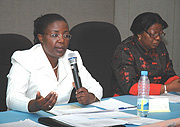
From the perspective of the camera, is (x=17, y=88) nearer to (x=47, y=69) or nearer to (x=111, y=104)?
(x=47, y=69)

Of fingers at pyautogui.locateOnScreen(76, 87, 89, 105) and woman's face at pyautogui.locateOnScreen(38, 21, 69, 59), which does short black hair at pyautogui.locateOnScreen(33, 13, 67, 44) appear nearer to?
woman's face at pyautogui.locateOnScreen(38, 21, 69, 59)

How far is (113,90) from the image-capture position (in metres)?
2.59

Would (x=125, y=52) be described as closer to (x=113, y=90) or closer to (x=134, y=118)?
(x=113, y=90)

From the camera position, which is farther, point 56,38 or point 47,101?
point 56,38

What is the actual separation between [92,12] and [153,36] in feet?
5.55

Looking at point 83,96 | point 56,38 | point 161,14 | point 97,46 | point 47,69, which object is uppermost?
point 161,14

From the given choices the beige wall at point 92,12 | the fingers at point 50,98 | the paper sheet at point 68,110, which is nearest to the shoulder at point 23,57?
the paper sheet at point 68,110

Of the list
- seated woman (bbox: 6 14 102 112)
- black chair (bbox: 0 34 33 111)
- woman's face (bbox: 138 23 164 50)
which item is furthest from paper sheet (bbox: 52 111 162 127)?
woman's face (bbox: 138 23 164 50)

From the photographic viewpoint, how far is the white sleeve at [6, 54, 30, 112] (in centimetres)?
163

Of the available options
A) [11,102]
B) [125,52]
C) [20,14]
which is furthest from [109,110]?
[20,14]

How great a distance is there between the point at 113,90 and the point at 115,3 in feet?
6.76

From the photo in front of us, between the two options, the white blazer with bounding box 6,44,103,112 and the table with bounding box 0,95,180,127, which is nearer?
the table with bounding box 0,95,180,127

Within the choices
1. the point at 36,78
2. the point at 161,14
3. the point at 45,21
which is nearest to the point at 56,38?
the point at 45,21

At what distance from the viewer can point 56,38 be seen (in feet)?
6.56
